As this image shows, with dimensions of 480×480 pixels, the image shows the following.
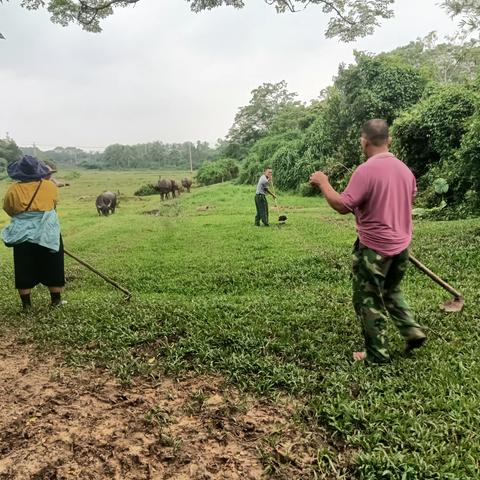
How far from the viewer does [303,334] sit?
14.0 ft

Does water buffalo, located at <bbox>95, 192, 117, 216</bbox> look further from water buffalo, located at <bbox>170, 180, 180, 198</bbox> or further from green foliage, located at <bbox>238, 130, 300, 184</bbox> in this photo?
green foliage, located at <bbox>238, 130, 300, 184</bbox>

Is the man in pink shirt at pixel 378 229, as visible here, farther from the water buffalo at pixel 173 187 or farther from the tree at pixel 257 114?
the tree at pixel 257 114

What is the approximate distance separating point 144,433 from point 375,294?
1.91 metres

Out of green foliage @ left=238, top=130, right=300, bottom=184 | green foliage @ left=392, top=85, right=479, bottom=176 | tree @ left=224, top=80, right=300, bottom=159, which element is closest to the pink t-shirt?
green foliage @ left=392, top=85, right=479, bottom=176

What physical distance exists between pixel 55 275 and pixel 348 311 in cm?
342

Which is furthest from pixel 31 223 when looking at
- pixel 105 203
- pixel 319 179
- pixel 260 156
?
pixel 260 156

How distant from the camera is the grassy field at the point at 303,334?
2.74m

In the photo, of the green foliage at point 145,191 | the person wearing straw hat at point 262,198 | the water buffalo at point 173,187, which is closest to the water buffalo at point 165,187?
the water buffalo at point 173,187

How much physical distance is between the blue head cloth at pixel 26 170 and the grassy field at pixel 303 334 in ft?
5.24

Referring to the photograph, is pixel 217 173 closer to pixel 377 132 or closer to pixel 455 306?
pixel 455 306

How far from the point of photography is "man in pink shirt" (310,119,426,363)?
10.8 ft

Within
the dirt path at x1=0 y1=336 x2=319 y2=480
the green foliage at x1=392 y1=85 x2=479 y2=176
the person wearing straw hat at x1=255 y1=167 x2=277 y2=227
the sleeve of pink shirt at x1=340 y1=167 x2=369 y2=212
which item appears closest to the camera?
the dirt path at x1=0 y1=336 x2=319 y2=480

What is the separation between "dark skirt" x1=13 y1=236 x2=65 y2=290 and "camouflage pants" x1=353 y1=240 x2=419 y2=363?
3.62 metres

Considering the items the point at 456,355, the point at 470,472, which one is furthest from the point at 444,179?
the point at 470,472
